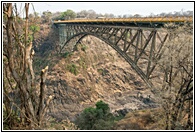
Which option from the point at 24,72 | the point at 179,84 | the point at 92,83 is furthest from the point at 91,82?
the point at 24,72

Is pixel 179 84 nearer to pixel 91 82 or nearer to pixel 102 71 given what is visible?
pixel 91 82

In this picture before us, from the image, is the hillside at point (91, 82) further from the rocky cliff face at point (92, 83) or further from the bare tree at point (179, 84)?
the bare tree at point (179, 84)

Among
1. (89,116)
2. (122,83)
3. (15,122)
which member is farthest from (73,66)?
(15,122)

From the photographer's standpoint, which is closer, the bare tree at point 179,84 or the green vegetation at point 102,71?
the bare tree at point 179,84

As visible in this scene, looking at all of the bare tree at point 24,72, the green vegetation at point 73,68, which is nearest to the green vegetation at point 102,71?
the green vegetation at point 73,68

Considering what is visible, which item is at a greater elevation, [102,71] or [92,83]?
[102,71]

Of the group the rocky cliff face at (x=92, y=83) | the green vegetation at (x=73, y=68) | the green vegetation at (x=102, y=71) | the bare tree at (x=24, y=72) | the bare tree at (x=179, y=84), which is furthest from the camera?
the green vegetation at (x=102, y=71)

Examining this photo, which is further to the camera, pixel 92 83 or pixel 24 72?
pixel 92 83

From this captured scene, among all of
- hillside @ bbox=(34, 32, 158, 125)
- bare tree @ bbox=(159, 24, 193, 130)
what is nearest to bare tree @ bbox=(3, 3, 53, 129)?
bare tree @ bbox=(159, 24, 193, 130)
